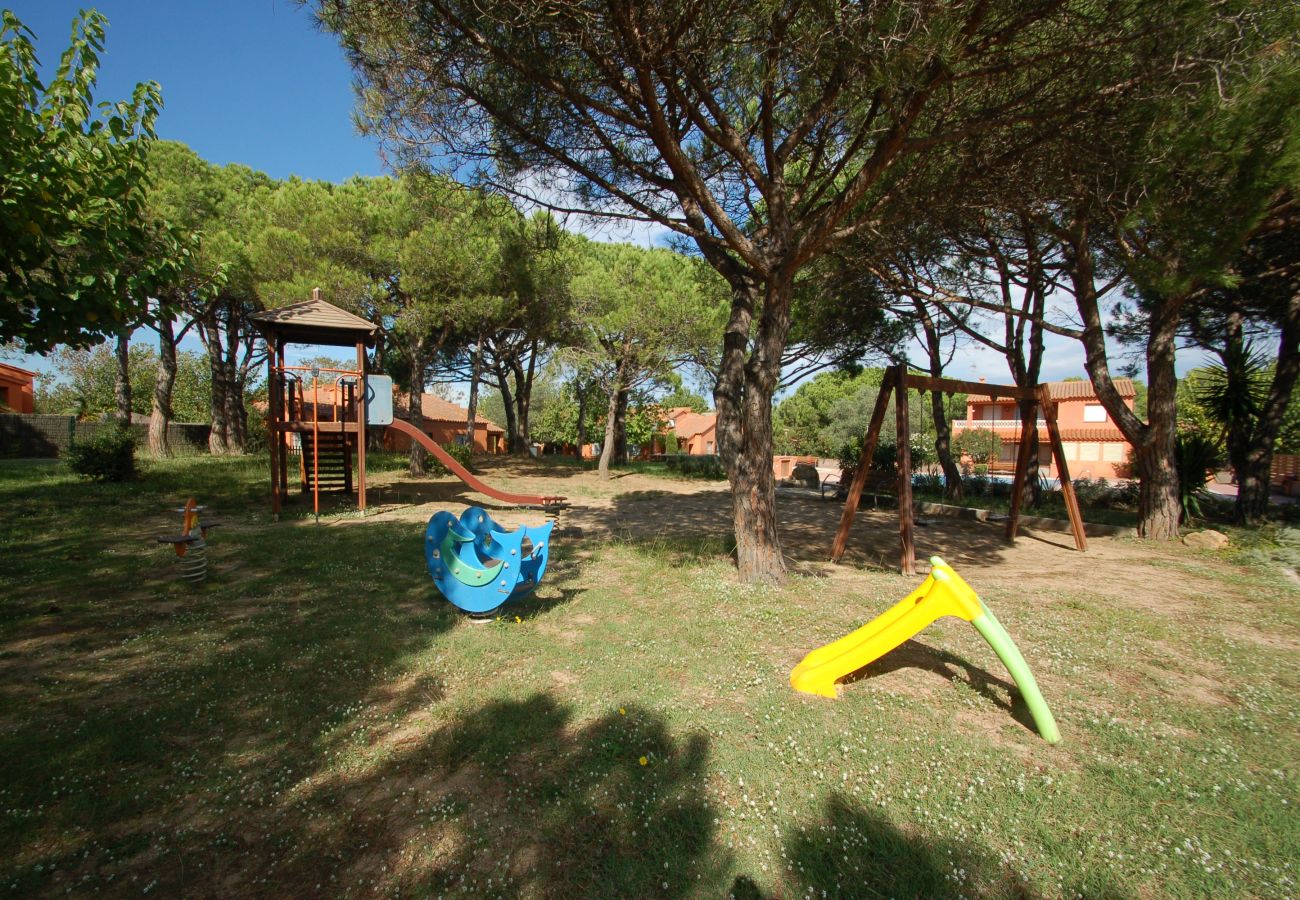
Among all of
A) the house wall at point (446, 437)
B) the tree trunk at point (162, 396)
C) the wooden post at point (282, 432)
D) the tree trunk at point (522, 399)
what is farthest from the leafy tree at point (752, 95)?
the house wall at point (446, 437)

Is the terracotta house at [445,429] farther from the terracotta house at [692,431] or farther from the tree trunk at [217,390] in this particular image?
the terracotta house at [692,431]

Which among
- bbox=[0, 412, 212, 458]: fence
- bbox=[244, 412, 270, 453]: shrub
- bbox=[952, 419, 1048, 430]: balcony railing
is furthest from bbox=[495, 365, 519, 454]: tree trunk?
bbox=[952, 419, 1048, 430]: balcony railing

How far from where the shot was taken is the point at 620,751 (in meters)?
3.05

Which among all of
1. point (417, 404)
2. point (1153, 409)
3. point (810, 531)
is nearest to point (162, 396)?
point (417, 404)

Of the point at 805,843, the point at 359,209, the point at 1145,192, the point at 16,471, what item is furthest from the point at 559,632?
the point at 16,471

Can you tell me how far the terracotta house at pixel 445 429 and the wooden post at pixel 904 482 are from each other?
106 feet

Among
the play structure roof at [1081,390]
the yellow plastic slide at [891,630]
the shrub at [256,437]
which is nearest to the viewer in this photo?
the yellow plastic slide at [891,630]

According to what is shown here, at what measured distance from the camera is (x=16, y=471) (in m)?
14.9

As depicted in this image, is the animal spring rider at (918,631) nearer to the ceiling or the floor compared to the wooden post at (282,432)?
nearer to the floor

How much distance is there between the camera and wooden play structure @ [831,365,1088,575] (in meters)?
7.22

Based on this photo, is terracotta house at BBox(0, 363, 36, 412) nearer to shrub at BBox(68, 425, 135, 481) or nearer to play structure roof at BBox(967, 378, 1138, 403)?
shrub at BBox(68, 425, 135, 481)

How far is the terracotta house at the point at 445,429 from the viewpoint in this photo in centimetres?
4059

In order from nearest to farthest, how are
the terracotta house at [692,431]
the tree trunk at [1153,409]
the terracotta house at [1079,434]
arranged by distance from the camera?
the tree trunk at [1153,409], the terracotta house at [1079,434], the terracotta house at [692,431]

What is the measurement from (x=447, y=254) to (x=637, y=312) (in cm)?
678
